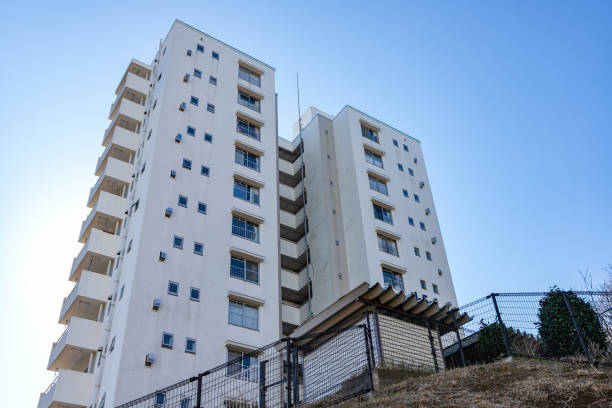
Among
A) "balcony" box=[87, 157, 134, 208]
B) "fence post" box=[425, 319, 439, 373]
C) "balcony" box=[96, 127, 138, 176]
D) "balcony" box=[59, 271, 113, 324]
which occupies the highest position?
"balcony" box=[96, 127, 138, 176]

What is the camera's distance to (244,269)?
3288 centimetres

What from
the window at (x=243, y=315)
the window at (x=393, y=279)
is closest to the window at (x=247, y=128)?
the window at (x=393, y=279)

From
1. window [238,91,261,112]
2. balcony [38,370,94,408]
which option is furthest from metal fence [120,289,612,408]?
window [238,91,261,112]

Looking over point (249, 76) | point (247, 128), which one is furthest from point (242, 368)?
point (249, 76)

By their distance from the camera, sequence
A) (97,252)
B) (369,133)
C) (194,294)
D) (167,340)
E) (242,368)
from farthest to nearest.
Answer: (369,133), (97,252), (194,294), (167,340), (242,368)

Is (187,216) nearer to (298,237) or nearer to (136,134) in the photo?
(136,134)

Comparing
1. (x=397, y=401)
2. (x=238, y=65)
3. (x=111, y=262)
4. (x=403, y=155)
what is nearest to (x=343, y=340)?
(x=397, y=401)

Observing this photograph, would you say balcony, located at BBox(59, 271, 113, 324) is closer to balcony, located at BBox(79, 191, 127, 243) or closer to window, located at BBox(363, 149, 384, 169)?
balcony, located at BBox(79, 191, 127, 243)

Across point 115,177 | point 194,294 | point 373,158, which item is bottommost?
point 194,294

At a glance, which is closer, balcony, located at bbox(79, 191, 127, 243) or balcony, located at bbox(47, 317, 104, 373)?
balcony, located at bbox(47, 317, 104, 373)

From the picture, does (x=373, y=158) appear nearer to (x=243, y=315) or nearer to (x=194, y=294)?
(x=243, y=315)

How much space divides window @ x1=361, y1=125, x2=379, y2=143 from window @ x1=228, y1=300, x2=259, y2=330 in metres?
20.5

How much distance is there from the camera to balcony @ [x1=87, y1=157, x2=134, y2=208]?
36.7 meters

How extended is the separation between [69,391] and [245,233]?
12241 millimetres
